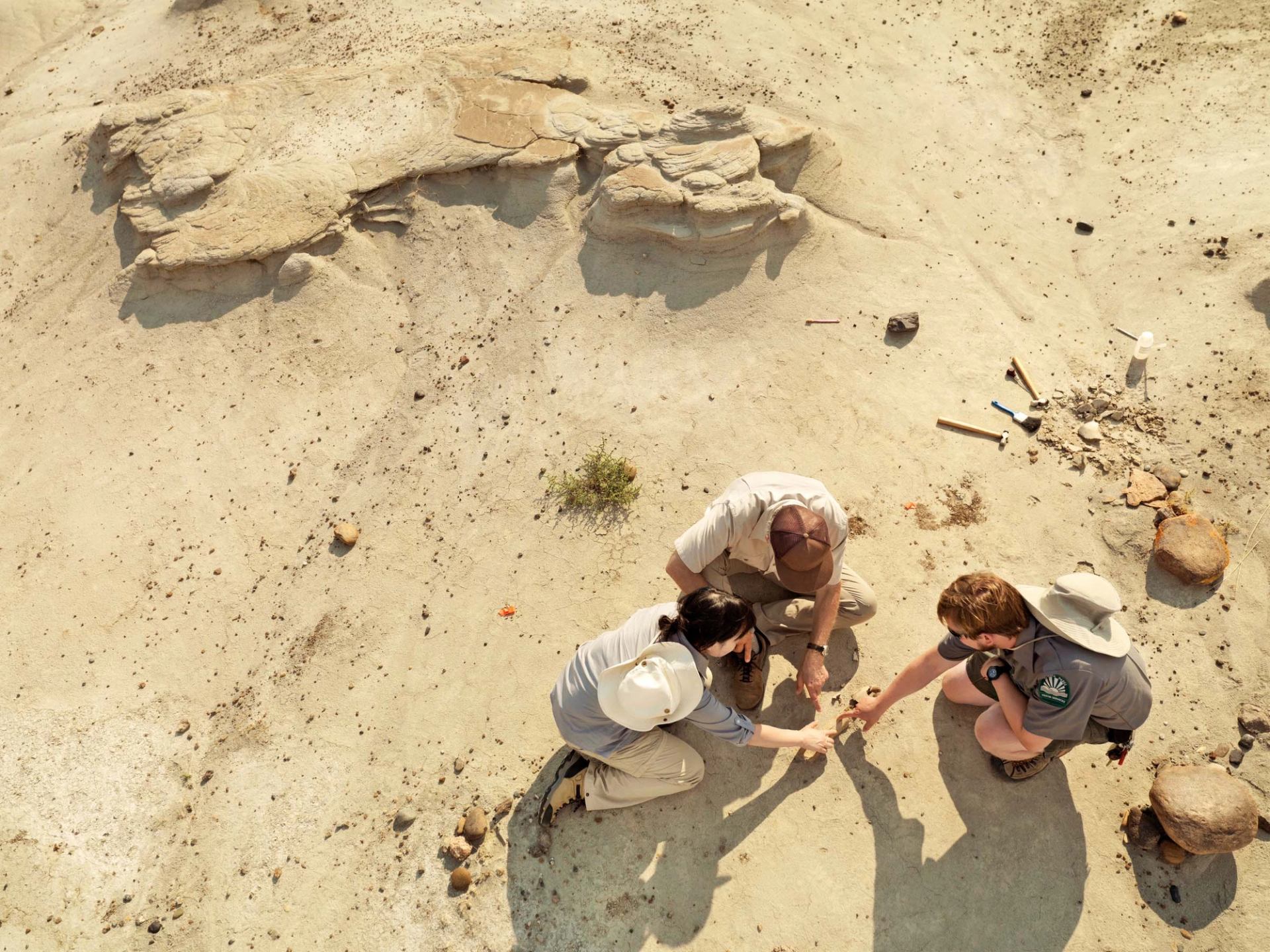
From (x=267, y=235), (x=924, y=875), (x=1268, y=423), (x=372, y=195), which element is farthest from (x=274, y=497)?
(x=1268, y=423)

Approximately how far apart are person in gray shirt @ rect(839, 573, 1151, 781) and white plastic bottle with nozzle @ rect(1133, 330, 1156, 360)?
276 centimetres

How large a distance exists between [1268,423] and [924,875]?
12.4 feet

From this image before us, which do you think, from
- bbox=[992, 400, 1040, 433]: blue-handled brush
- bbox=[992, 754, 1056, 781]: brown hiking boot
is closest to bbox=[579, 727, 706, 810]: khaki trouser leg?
bbox=[992, 754, 1056, 781]: brown hiking boot

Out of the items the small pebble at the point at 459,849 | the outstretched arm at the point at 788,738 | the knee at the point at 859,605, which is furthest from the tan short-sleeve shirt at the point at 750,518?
the small pebble at the point at 459,849

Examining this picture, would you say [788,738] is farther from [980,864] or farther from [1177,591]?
[1177,591]

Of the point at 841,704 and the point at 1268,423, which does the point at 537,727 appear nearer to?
the point at 841,704

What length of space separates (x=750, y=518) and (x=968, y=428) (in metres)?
2.21

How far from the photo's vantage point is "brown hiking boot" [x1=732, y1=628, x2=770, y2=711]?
4.32 meters

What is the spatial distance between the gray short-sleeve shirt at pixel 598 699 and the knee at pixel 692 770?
0.44 metres

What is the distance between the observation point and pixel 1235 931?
12.4 ft

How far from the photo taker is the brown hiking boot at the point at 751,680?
4324 mm

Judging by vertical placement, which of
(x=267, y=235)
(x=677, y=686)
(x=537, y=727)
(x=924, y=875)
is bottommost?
(x=924, y=875)

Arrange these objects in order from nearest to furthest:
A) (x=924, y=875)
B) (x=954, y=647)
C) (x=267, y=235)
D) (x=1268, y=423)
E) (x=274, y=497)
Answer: (x=954, y=647), (x=924, y=875), (x=1268, y=423), (x=274, y=497), (x=267, y=235)

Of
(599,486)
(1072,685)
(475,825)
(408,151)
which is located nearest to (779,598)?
(599,486)
